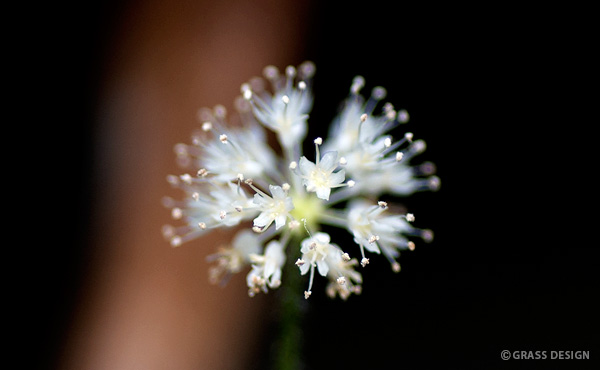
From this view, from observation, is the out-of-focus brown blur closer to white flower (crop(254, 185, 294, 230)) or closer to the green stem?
the green stem

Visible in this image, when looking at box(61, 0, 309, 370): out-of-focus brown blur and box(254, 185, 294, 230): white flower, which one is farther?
box(61, 0, 309, 370): out-of-focus brown blur

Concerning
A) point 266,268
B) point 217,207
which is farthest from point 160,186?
point 266,268

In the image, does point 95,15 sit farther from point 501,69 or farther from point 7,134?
point 501,69

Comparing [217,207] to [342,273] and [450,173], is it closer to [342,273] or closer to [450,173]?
[342,273]

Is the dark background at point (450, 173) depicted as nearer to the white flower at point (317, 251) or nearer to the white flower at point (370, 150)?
the white flower at point (370, 150)

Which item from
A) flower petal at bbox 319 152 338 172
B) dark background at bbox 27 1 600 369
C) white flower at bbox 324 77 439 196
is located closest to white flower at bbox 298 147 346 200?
flower petal at bbox 319 152 338 172

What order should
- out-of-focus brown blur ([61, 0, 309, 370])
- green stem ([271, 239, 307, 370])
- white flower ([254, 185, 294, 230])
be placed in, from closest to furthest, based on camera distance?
white flower ([254, 185, 294, 230]) < green stem ([271, 239, 307, 370]) < out-of-focus brown blur ([61, 0, 309, 370])
